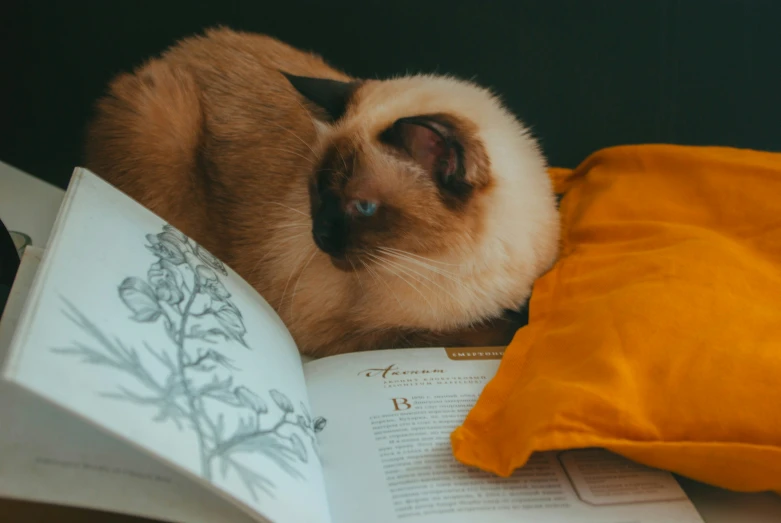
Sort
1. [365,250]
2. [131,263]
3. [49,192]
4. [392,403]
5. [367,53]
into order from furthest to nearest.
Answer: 1. [367,53]
2. [49,192]
3. [365,250]
4. [392,403]
5. [131,263]

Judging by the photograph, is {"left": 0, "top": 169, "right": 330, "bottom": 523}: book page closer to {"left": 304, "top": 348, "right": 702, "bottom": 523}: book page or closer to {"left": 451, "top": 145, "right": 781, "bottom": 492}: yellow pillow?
{"left": 304, "top": 348, "right": 702, "bottom": 523}: book page

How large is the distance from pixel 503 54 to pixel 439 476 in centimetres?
121

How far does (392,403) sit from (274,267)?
491 mm

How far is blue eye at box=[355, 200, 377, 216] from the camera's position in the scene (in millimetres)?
1110

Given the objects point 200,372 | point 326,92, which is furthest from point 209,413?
point 326,92

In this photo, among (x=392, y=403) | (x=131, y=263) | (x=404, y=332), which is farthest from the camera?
(x=404, y=332)

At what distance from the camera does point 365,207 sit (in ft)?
3.66

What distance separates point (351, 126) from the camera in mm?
1211

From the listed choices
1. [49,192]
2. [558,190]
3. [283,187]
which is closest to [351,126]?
[283,187]

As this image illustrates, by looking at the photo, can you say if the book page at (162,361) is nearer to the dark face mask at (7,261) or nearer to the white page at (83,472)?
the white page at (83,472)

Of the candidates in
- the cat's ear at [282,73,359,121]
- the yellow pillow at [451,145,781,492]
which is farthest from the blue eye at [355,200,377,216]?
the yellow pillow at [451,145,781,492]

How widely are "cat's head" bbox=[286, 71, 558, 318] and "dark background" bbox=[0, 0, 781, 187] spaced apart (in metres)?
0.47

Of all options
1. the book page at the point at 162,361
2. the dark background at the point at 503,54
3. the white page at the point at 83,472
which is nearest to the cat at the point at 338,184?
the dark background at the point at 503,54

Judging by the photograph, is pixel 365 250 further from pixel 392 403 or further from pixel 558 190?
pixel 558 190
